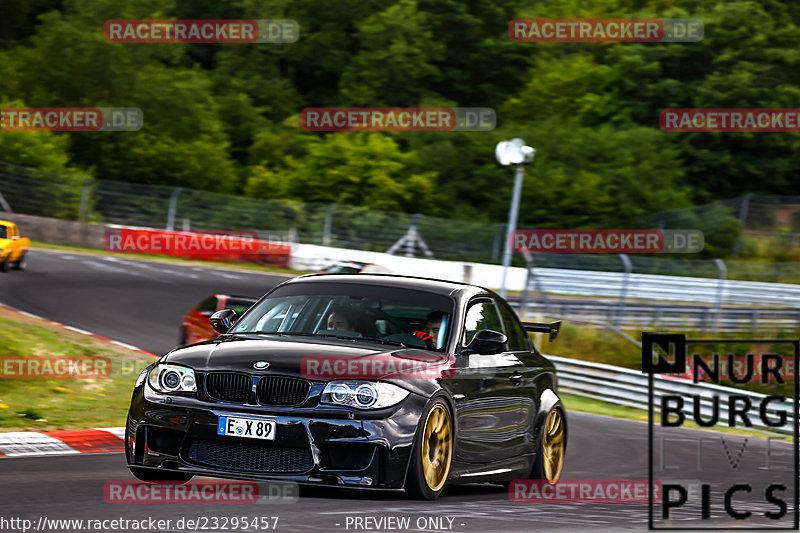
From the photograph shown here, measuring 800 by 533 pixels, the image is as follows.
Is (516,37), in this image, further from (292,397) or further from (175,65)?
(292,397)

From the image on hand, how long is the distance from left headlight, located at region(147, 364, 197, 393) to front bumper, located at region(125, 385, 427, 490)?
99mm

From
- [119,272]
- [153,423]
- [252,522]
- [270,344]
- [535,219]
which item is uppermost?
[535,219]

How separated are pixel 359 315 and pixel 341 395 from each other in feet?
4.13

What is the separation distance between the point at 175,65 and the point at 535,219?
25.4 meters

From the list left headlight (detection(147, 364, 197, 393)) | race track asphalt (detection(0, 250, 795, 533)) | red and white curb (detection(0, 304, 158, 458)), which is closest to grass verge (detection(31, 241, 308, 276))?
race track asphalt (detection(0, 250, 795, 533))

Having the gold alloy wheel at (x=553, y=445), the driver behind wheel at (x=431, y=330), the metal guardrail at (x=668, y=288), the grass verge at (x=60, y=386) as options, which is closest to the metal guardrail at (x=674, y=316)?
the metal guardrail at (x=668, y=288)

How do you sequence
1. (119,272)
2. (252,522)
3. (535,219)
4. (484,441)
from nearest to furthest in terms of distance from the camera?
(252,522) → (484,441) → (119,272) → (535,219)

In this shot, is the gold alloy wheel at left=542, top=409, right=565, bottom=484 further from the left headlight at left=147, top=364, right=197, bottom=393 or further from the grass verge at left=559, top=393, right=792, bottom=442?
the grass verge at left=559, top=393, right=792, bottom=442

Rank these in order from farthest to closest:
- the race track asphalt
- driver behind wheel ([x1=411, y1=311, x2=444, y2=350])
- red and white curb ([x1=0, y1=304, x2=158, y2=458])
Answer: red and white curb ([x1=0, y1=304, x2=158, y2=458]), driver behind wheel ([x1=411, y1=311, x2=444, y2=350]), the race track asphalt

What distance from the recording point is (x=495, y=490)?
360 inches

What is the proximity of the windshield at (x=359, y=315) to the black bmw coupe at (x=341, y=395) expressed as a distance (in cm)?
1

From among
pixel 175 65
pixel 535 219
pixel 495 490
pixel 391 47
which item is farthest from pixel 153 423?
pixel 175 65

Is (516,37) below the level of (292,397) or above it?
above

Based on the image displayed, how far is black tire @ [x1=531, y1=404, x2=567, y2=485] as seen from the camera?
364 inches
